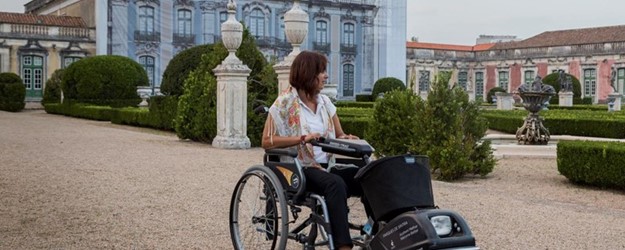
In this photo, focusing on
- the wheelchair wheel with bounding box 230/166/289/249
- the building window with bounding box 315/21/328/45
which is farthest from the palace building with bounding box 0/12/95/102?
the wheelchair wheel with bounding box 230/166/289/249

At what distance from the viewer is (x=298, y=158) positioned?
12.3 feet

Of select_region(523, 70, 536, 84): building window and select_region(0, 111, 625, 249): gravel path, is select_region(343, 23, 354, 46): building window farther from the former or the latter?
select_region(0, 111, 625, 249): gravel path

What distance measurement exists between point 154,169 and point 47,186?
154 cm

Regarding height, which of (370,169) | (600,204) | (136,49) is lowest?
(600,204)

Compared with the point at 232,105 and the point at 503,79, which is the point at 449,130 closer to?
the point at 232,105

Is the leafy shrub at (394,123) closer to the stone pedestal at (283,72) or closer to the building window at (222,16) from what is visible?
the stone pedestal at (283,72)

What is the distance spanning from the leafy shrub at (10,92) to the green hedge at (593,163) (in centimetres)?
2054

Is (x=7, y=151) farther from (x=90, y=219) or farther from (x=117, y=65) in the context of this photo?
(x=117, y=65)

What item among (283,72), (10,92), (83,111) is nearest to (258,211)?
(283,72)

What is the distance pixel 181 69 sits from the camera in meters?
15.4

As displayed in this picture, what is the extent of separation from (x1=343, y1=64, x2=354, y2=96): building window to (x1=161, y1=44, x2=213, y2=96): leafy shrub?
1923 cm

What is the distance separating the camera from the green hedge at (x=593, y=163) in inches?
279

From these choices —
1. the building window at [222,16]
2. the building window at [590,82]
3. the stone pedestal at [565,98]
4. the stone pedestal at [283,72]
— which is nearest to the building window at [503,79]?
the building window at [590,82]

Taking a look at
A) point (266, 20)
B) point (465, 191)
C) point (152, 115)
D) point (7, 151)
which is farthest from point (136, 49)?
point (465, 191)
